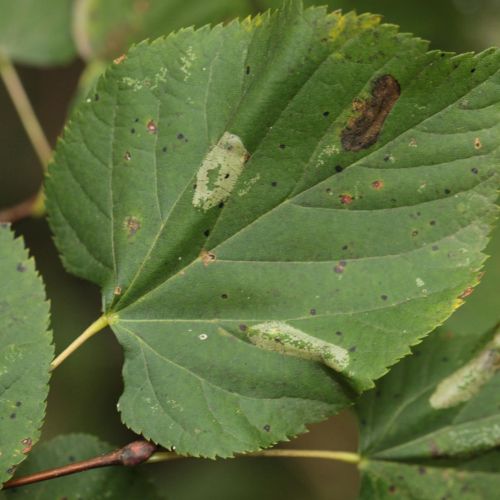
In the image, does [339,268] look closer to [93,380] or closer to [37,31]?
[37,31]

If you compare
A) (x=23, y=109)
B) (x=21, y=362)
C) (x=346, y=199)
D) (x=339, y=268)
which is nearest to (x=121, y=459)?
(x=21, y=362)

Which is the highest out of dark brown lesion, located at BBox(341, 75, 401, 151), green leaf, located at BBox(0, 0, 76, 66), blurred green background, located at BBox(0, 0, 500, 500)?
green leaf, located at BBox(0, 0, 76, 66)

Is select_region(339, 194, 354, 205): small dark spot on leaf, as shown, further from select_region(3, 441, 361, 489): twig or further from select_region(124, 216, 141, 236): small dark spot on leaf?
select_region(3, 441, 361, 489): twig

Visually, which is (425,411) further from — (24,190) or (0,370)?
(24,190)

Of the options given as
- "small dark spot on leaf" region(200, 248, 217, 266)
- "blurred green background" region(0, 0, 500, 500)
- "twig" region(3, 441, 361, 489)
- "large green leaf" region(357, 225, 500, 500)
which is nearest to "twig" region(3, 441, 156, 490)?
"twig" region(3, 441, 361, 489)

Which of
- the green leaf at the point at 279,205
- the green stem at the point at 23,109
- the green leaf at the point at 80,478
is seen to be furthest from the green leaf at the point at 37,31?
the green leaf at the point at 80,478
